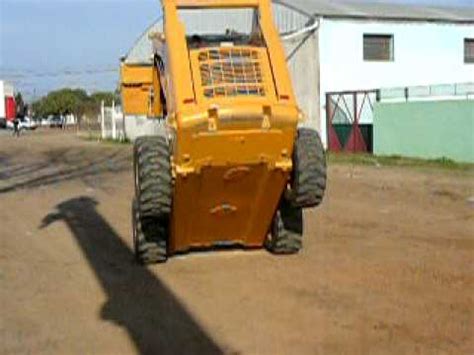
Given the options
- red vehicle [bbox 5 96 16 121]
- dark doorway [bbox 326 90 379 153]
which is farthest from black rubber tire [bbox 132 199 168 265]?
red vehicle [bbox 5 96 16 121]

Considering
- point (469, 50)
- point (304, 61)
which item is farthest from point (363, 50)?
point (469, 50)

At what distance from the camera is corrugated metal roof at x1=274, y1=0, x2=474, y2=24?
33.2 m

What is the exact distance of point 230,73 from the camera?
8.76m

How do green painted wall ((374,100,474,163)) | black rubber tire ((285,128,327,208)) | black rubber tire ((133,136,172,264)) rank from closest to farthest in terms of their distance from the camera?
black rubber tire ((133,136,172,264))
black rubber tire ((285,128,327,208))
green painted wall ((374,100,474,163))

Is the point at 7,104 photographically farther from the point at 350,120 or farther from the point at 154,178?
the point at 154,178

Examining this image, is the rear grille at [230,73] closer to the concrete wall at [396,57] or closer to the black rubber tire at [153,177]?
the black rubber tire at [153,177]

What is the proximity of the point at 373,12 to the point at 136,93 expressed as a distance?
25101mm

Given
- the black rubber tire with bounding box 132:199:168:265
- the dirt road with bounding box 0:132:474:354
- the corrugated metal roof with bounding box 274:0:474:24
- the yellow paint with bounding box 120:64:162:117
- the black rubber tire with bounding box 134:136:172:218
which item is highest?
the corrugated metal roof with bounding box 274:0:474:24

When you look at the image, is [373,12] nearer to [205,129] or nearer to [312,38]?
[312,38]

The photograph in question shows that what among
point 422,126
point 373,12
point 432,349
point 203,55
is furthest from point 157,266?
point 373,12

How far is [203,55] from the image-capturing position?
8.92 m

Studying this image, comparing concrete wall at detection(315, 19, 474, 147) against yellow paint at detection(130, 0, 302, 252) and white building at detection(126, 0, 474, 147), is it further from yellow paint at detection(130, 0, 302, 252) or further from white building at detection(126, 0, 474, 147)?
yellow paint at detection(130, 0, 302, 252)

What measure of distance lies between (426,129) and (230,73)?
1914 centimetres

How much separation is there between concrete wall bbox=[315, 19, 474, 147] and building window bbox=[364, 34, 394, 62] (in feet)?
0.65
